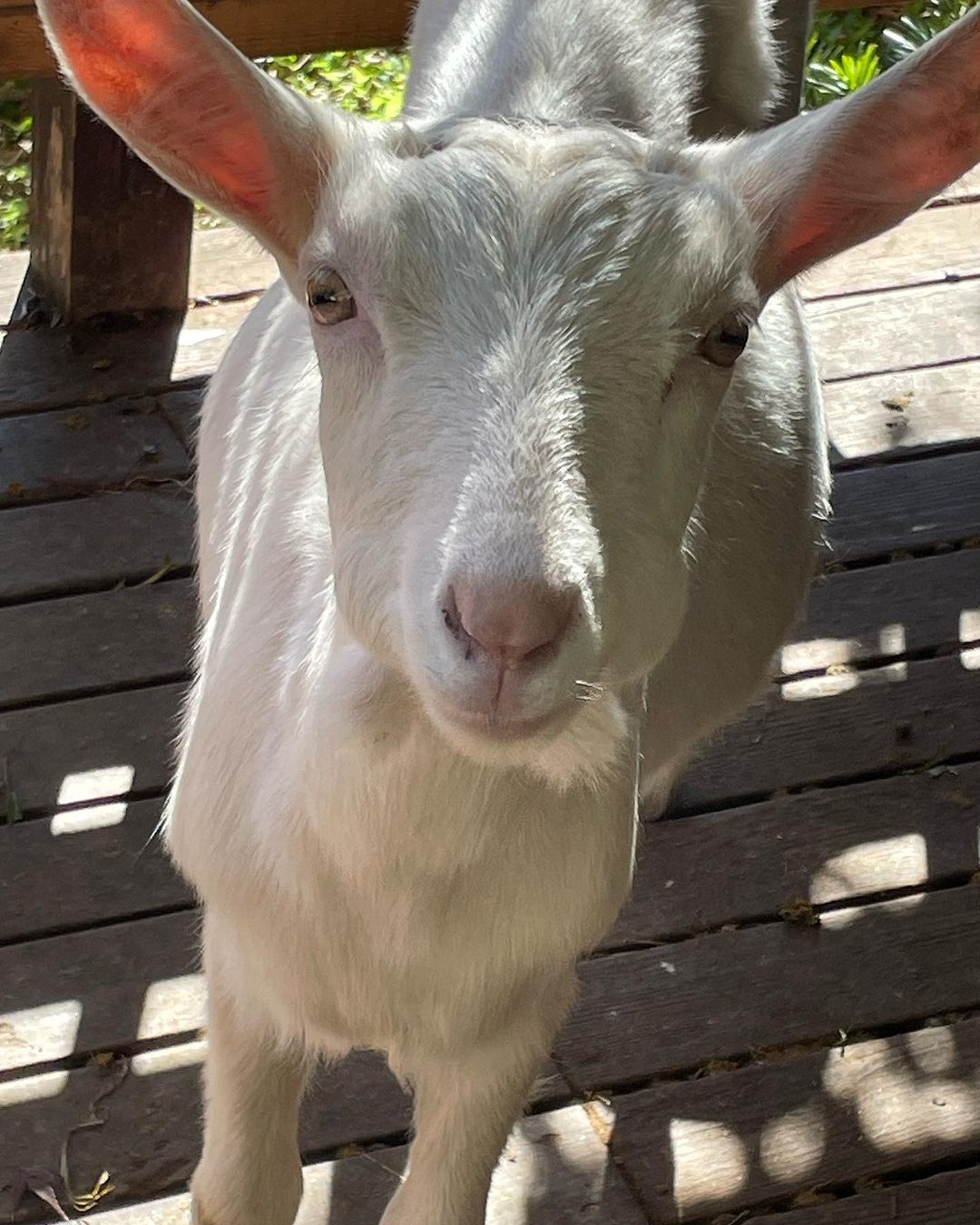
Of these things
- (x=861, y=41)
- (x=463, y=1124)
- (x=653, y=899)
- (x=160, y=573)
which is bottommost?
(x=653, y=899)

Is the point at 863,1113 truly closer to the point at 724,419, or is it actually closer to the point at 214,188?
the point at 724,419

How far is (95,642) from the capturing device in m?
3.88

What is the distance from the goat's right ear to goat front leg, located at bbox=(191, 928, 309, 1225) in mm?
1177

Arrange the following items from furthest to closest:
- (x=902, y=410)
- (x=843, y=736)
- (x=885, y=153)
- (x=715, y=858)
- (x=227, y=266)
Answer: (x=227, y=266) → (x=902, y=410) → (x=843, y=736) → (x=715, y=858) → (x=885, y=153)

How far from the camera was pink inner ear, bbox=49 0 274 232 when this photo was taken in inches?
73.0

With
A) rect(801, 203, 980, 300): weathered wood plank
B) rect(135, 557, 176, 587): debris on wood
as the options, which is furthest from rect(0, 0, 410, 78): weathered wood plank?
rect(801, 203, 980, 300): weathered wood plank

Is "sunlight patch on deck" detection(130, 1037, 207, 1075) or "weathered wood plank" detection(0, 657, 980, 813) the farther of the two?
"weathered wood plank" detection(0, 657, 980, 813)

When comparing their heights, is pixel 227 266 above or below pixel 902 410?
above

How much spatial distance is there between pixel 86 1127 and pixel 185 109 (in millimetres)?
1864

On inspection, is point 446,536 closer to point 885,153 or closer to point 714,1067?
point 885,153

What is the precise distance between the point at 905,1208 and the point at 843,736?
3.80 ft

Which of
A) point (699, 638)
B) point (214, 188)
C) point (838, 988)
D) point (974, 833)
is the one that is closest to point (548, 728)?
point (214, 188)

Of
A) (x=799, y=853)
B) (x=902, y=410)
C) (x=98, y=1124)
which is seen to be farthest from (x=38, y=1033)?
(x=902, y=410)

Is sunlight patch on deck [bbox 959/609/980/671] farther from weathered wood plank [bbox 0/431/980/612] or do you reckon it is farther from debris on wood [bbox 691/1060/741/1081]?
debris on wood [bbox 691/1060/741/1081]
